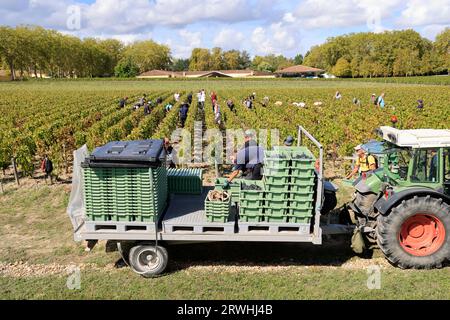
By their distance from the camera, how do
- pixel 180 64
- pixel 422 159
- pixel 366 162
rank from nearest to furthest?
1. pixel 422 159
2. pixel 366 162
3. pixel 180 64

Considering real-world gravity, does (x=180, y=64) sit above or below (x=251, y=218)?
above

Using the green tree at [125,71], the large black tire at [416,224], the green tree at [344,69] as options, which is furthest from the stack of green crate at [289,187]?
the green tree at [125,71]

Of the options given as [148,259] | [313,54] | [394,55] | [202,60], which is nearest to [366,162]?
[148,259]

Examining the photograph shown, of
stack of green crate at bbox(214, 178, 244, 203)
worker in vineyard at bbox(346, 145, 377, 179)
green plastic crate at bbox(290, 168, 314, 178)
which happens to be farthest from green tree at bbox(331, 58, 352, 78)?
green plastic crate at bbox(290, 168, 314, 178)

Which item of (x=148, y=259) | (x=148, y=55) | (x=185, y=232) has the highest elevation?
(x=148, y=55)

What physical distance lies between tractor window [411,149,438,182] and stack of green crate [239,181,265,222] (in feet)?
8.66

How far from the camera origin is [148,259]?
660 centimetres

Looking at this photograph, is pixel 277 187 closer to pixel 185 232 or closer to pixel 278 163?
pixel 278 163

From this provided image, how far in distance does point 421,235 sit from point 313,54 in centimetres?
14471

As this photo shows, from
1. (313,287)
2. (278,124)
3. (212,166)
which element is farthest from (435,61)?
(313,287)

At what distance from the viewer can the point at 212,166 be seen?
561 inches

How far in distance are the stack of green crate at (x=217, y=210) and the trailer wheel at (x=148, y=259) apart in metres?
0.96
